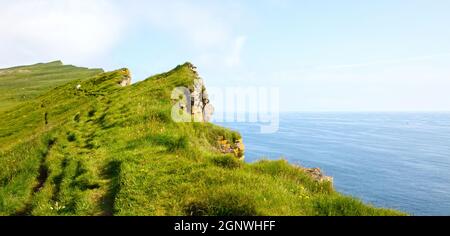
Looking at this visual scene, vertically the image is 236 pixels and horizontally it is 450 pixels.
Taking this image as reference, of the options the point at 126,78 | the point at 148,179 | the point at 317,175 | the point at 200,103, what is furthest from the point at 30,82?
the point at 317,175

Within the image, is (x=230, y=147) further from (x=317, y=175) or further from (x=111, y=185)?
(x=111, y=185)

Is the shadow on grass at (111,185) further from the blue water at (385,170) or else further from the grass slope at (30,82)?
the grass slope at (30,82)

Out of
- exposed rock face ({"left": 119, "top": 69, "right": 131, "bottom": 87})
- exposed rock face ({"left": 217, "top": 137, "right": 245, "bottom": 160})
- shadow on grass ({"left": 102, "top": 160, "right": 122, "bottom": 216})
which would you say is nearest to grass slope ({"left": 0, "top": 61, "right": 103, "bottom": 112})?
exposed rock face ({"left": 119, "top": 69, "right": 131, "bottom": 87})

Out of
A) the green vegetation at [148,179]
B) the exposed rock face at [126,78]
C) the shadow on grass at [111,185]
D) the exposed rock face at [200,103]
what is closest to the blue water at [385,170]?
the exposed rock face at [200,103]

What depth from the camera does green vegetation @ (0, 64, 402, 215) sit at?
35.5 ft

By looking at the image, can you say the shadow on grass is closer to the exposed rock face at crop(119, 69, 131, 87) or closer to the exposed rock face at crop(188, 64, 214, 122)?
the exposed rock face at crop(188, 64, 214, 122)

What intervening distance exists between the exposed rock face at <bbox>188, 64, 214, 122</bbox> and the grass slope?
58021 mm

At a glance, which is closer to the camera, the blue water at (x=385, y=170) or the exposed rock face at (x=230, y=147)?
the exposed rock face at (x=230, y=147)

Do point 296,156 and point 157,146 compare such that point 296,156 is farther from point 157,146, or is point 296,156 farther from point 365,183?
point 157,146

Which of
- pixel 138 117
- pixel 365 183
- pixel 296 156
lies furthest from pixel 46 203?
pixel 296 156

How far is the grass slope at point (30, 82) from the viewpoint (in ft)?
308

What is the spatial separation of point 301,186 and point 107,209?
23.3 ft

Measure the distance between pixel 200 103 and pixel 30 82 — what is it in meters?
119

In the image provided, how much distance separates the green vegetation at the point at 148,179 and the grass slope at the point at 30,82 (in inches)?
2596
